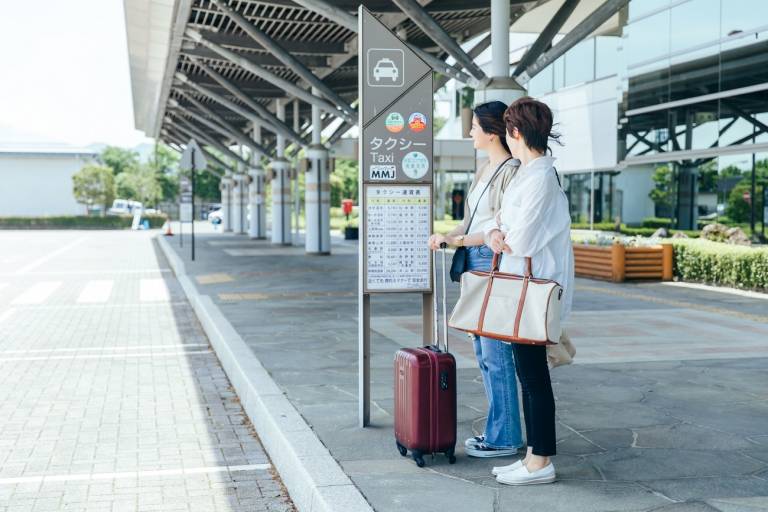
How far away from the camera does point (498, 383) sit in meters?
4.97

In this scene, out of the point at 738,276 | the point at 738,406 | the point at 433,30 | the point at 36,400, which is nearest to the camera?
the point at 738,406

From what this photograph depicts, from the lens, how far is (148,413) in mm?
7227

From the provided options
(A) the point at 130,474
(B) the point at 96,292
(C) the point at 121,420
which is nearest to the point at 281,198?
(B) the point at 96,292

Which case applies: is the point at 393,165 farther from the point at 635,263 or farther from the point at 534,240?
the point at 635,263

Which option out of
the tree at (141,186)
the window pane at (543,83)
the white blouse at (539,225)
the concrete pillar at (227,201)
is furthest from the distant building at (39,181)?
the white blouse at (539,225)

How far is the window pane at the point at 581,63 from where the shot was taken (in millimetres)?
34294

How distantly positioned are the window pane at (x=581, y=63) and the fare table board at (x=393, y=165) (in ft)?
97.5

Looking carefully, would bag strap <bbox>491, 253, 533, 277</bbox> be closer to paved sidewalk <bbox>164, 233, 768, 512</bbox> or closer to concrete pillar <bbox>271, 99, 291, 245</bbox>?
paved sidewalk <bbox>164, 233, 768, 512</bbox>

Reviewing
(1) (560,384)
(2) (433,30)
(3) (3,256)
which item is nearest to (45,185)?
(3) (3,256)

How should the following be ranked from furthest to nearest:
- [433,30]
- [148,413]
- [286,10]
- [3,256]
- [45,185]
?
[45,185]
[3,256]
[286,10]
[433,30]
[148,413]

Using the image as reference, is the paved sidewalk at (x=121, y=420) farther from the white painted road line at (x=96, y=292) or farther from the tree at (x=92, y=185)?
the tree at (x=92, y=185)

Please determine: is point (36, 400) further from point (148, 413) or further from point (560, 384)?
point (560, 384)

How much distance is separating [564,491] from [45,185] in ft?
300

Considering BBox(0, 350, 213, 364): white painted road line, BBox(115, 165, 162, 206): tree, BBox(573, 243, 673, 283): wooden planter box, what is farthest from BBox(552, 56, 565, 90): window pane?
BBox(115, 165, 162, 206): tree
